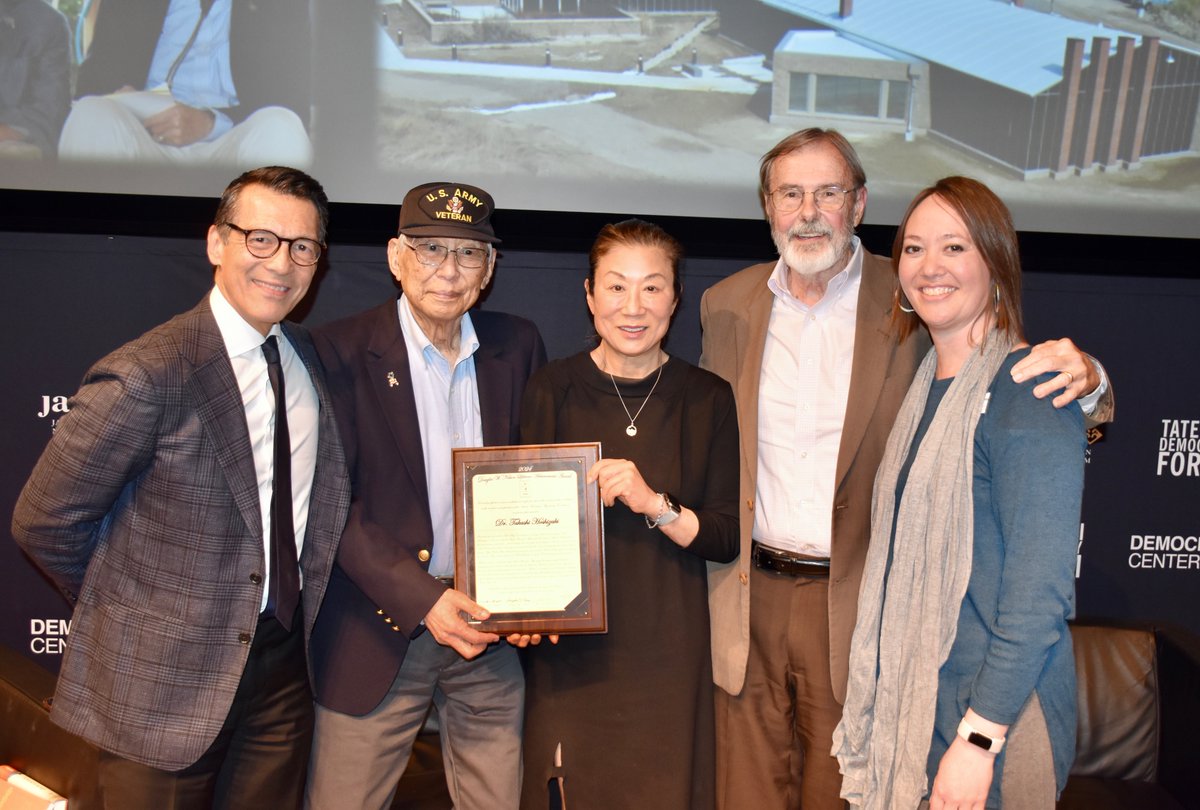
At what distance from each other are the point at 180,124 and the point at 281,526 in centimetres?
215

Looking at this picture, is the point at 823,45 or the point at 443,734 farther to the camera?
the point at 823,45

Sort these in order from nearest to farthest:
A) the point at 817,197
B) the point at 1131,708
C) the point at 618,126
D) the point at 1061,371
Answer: the point at 1061,371, the point at 817,197, the point at 1131,708, the point at 618,126

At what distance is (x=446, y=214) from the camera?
2.55 metres

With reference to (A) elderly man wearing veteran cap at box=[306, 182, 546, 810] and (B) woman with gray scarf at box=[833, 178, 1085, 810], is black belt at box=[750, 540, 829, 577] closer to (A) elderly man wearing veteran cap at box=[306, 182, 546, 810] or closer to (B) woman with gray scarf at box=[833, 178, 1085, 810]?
(B) woman with gray scarf at box=[833, 178, 1085, 810]

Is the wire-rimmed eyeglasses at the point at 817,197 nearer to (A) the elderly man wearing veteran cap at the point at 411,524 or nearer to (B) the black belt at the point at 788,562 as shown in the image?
(A) the elderly man wearing veteran cap at the point at 411,524

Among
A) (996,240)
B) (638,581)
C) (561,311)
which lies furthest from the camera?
(561,311)

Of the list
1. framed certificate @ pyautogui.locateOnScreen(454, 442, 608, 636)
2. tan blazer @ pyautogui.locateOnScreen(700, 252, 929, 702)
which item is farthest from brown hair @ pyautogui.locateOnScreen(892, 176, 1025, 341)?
framed certificate @ pyautogui.locateOnScreen(454, 442, 608, 636)

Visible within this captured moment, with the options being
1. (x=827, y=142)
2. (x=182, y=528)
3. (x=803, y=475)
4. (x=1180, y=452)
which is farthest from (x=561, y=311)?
(x=1180, y=452)

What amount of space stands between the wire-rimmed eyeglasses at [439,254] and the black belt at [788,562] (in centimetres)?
123

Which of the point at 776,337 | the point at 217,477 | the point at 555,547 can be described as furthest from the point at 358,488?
the point at 776,337

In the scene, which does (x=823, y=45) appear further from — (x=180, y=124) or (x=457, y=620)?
(x=457, y=620)

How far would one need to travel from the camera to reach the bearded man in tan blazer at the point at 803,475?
8.58 feet

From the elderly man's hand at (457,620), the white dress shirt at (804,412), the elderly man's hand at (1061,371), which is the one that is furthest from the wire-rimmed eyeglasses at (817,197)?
the elderly man's hand at (457,620)

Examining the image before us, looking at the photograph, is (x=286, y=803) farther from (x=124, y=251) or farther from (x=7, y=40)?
(x=7, y=40)
